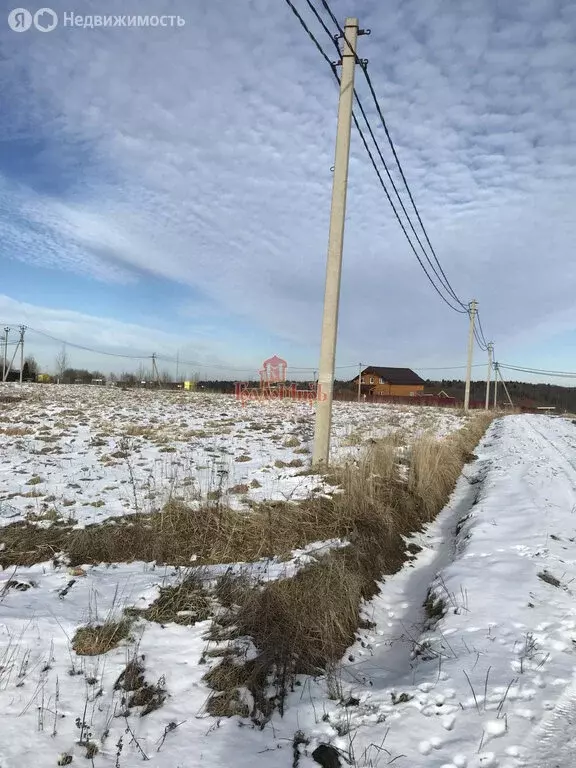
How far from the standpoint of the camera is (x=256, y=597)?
359cm

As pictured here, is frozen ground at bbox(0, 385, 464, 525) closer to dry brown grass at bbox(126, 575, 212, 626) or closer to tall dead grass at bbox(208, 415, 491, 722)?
tall dead grass at bbox(208, 415, 491, 722)

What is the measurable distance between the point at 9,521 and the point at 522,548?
5668 mm

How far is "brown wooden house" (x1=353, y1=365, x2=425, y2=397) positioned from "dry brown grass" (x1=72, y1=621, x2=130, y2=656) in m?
66.2

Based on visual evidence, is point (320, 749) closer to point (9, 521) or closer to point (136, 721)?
point (136, 721)

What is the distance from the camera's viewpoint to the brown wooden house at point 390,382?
227 feet

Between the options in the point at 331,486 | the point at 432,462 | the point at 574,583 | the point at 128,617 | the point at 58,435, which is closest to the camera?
the point at 128,617

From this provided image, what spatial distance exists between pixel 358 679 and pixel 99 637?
5.82 ft

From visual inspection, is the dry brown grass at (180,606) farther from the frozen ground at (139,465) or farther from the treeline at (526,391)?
the treeline at (526,391)

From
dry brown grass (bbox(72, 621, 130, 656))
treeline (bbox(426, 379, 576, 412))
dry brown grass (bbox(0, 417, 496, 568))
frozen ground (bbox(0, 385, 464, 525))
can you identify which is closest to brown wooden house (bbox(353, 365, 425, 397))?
treeline (bbox(426, 379, 576, 412))

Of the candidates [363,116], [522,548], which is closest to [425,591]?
[522,548]

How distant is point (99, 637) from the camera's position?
119 inches

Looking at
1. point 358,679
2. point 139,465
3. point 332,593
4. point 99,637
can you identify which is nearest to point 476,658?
point 358,679

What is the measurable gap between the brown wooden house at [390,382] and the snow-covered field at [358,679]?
6481cm

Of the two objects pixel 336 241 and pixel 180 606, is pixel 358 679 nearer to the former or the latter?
pixel 180 606
